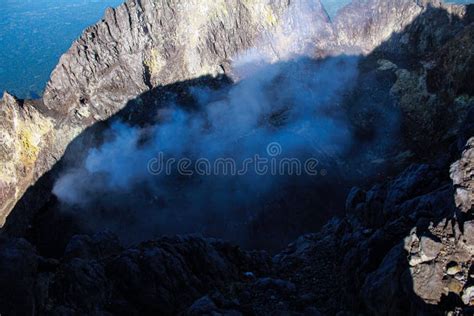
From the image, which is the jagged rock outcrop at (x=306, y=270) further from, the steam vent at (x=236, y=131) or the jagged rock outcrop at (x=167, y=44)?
the jagged rock outcrop at (x=167, y=44)

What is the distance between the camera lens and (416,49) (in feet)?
219

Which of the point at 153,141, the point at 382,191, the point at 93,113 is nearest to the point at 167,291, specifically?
the point at 382,191

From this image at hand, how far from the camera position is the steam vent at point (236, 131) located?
42.5 m

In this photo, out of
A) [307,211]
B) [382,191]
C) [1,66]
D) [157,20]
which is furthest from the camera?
[1,66]

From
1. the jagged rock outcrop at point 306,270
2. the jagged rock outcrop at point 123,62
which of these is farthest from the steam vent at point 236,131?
the jagged rock outcrop at point 306,270

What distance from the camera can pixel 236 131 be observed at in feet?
223

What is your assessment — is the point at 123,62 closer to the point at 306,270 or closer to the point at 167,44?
the point at 167,44

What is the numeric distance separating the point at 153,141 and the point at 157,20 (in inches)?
911

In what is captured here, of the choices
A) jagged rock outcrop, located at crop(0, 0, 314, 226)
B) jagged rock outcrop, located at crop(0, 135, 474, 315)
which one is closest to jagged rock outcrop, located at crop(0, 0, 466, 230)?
jagged rock outcrop, located at crop(0, 0, 314, 226)

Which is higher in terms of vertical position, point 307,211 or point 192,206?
point 192,206

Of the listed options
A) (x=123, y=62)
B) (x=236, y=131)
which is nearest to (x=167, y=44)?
(x=123, y=62)

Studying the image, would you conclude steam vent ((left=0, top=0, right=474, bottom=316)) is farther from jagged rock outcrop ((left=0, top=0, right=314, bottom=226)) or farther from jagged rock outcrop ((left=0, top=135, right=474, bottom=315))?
jagged rock outcrop ((left=0, top=135, right=474, bottom=315))

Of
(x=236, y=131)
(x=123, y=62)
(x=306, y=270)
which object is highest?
(x=123, y=62)

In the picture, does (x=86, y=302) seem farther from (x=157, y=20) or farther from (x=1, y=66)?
(x=1, y=66)
